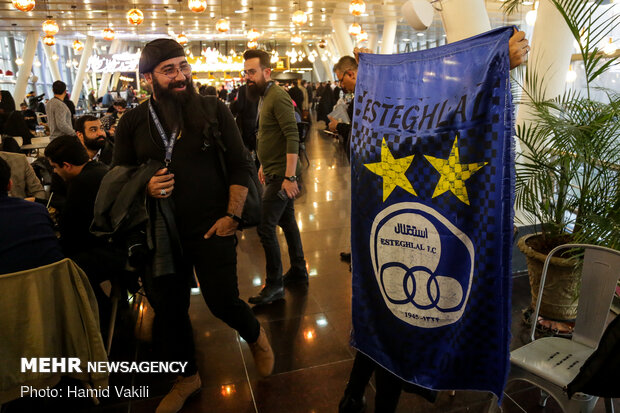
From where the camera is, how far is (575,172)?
265cm

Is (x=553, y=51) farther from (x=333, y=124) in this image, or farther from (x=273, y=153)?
(x=273, y=153)

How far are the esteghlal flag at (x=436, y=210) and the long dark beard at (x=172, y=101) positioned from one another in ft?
2.36

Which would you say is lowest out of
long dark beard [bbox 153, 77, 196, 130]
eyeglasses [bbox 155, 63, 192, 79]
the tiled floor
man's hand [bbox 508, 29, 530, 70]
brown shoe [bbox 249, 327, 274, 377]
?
the tiled floor

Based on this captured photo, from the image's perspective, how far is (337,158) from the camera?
373 inches

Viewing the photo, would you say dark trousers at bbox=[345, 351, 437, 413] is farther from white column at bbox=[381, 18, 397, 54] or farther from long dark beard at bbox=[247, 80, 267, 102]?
white column at bbox=[381, 18, 397, 54]

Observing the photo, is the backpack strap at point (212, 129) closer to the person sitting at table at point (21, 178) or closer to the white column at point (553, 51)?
the person sitting at table at point (21, 178)

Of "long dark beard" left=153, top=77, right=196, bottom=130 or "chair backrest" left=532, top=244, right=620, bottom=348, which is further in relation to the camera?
"long dark beard" left=153, top=77, right=196, bottom=130

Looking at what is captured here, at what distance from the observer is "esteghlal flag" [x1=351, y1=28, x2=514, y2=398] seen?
1.37 meters

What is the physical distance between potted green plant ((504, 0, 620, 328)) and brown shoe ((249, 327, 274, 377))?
5.67 ft

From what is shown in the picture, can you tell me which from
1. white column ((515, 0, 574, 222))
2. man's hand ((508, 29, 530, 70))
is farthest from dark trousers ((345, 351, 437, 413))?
white column ((515, 0, 574, 222))

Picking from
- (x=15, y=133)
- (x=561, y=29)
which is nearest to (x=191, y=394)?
(x=561, y=29)

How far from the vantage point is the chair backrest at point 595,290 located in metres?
1.72

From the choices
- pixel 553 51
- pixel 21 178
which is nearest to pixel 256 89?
pixel 21 178

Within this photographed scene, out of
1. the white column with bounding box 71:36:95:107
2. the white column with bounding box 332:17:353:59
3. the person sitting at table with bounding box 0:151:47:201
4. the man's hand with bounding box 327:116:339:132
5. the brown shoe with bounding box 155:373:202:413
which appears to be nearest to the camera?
the brown shoe with bounding box 155:373:202:413
